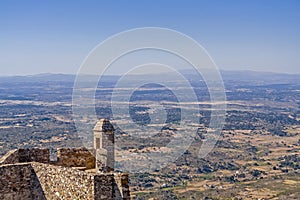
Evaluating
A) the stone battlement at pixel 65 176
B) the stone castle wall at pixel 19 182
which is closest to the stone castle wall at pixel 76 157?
the stone battlement at pixel 65 176

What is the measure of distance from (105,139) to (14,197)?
9.31ft

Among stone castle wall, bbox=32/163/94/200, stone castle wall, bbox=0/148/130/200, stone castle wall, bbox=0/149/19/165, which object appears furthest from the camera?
stone castle wall, bbox=0/149/19/165

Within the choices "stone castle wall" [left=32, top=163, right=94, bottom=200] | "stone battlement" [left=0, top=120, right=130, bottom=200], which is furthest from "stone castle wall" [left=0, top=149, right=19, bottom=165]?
"stone castle wall" [left=32, top=163, right=94, bottom=200]

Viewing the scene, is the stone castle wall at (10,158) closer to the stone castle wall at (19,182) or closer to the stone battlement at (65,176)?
the stone battlement at (65,176)

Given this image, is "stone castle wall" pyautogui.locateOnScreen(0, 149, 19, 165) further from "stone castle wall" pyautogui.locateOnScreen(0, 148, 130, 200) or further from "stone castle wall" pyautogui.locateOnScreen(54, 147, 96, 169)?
"stone castle wall" pyautogui.locateOnScreen(54, 147, 96, 169)

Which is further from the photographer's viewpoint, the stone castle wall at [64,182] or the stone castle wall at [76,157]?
the stone castle wall at [76,157]

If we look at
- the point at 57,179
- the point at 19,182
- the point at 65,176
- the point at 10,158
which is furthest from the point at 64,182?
the point at 10,158

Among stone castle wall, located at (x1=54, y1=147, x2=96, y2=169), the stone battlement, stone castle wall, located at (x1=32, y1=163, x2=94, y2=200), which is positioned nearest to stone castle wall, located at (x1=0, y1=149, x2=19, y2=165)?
the stone battlement

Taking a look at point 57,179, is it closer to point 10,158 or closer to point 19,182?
point 19,182

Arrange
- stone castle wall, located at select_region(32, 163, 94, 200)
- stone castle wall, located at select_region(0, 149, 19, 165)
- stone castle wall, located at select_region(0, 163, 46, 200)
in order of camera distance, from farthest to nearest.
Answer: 1. stone castle wall, located at select_region(0, 149, 19, 165)
2. stone castle wall, located at select_region(0, 163, 46, 200)
3. stone castle wall, located at select_region(32, 163, 94, 200)

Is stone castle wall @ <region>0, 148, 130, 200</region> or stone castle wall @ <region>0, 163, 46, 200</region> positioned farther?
stone castle wall @ <region>0, 163, 46, 200</region>

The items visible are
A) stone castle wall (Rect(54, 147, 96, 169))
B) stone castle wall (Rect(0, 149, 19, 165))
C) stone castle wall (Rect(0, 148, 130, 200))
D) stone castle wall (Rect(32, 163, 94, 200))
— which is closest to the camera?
stone castle wall (Rect(0, 148, 130, 200))

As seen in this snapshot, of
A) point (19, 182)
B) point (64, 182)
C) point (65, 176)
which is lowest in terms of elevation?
point (19, 182)

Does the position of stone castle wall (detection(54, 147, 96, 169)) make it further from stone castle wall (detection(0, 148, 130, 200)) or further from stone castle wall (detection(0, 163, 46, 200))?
stone castle wall (detection(0, 163, 46, 200))
